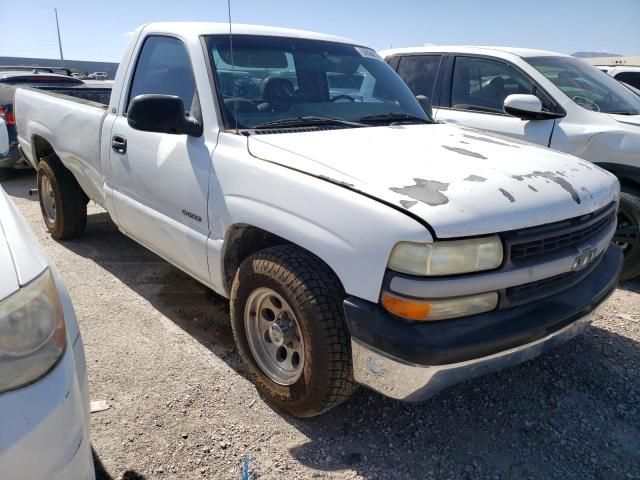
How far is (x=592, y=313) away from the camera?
2.46m

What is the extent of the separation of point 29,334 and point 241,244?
4.64 ft

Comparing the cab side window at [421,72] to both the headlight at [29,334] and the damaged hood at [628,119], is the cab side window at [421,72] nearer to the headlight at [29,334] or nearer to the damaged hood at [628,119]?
the damaged hood at [628,119]

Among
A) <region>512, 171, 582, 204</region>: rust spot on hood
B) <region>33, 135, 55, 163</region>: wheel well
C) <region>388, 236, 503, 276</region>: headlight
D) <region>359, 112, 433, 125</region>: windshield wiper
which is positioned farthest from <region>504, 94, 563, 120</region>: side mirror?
<region>33, 135, 55, 163</region>: wheel well

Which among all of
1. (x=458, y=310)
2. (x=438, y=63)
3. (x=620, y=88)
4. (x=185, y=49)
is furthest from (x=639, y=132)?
(x=185, y=49)

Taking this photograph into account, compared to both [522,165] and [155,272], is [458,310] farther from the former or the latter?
[155,272]

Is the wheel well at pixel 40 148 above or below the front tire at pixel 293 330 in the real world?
above

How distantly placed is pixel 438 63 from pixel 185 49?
119 inches

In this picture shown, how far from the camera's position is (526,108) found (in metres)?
4.26

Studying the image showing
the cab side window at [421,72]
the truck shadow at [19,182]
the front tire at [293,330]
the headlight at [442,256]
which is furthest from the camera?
the truck shadow at [19,182]

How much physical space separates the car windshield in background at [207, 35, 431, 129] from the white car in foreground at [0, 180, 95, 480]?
1.51 m

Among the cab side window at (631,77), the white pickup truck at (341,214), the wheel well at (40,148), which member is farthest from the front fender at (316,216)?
the cab side window at (631,77)

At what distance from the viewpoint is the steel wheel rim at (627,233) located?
4.03m

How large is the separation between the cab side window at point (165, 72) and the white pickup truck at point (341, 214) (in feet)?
0.05

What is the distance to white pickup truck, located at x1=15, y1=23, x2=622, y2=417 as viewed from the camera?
77.9 inches
